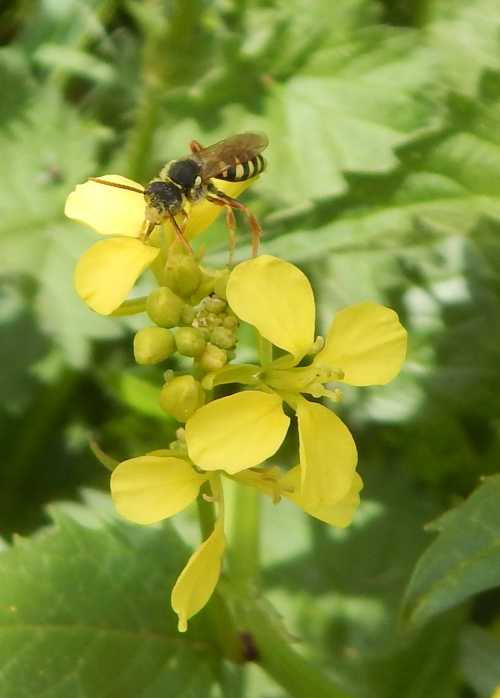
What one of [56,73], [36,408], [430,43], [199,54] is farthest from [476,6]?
[36,408]

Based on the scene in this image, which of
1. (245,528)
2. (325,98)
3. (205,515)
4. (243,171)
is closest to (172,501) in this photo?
(205,515)

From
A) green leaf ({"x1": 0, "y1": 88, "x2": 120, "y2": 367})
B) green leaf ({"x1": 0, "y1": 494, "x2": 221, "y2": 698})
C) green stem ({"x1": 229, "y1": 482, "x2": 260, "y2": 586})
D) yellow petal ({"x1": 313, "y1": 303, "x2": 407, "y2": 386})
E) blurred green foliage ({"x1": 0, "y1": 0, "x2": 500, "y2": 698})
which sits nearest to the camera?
yellow petal ({"x1": 313, "y1": 303, "x2": 407, "y2": 386})

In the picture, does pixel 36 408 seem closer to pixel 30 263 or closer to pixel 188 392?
pixel 30 263

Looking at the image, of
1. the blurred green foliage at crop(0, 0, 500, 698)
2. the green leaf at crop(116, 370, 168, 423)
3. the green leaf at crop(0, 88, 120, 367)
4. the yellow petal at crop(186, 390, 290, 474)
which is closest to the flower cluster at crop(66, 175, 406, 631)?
the yellow petal at crop(186, 390, 290, 474)

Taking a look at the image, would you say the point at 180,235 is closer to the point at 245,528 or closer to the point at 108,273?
the point at 108,273

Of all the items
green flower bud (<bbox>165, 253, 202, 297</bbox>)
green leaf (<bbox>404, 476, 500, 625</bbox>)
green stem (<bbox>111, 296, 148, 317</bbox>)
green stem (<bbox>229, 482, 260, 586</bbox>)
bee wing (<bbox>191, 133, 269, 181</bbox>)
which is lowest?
green stem (<bbox>229, 482, 260, 586</bbox>)

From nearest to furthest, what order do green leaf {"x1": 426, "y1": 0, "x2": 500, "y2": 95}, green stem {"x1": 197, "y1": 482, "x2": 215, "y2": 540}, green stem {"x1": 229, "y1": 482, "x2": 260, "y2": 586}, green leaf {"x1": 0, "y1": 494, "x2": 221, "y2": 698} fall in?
green stem {"x1": 197, "y1": 482, "x2": 215, "y2": 540}, green leaf {"x1": 0, "y1": 494, "x2": 221, "y2": 698}, green stem {"x1": 229, "y1": 482, "x2": 260, "y2": 586}, green leaf {"x1": 426, "y1": 0, "x2": 500, "y2": 95}

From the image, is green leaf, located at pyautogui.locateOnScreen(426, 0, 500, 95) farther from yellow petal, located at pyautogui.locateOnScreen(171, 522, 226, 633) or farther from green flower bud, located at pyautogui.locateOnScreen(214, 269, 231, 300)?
yellow petal, located at pyautogui.locateOnScreen(171, 522, 226, 633)
